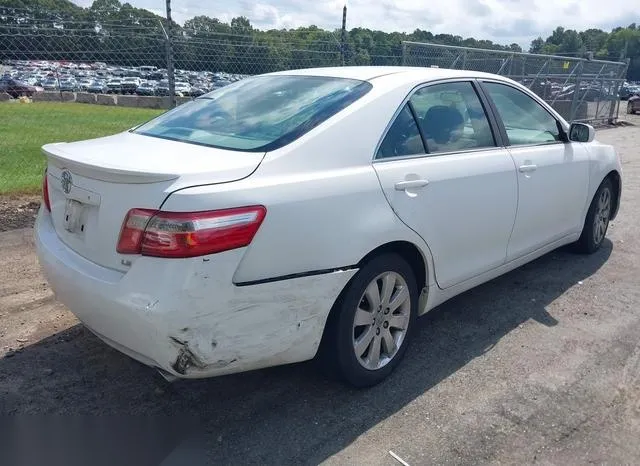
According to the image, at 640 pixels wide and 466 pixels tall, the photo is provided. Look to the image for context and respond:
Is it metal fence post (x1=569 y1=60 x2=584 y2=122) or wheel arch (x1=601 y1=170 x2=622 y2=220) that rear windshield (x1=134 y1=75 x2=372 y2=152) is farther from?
metal fence post (x1=569 y1=60 x2=584 y2=122)

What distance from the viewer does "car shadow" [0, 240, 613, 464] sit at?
9.18ft

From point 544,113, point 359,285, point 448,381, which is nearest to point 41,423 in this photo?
point 359,285

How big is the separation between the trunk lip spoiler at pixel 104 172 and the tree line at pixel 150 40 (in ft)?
14.8

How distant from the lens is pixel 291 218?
8.69 ft

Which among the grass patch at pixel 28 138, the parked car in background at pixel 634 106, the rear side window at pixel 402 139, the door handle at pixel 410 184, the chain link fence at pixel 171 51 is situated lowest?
the grass patch at pixel 28 138

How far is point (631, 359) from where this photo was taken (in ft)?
11.9

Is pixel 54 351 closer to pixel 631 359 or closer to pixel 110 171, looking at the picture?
pixel 110 171

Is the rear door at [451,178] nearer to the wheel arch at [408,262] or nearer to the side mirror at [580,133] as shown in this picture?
the wheel arch at [408,262]

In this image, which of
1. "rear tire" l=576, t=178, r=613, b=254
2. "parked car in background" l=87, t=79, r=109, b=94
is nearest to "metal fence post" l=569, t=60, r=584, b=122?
"rear tire" l=576, t=178, r=613, b=254

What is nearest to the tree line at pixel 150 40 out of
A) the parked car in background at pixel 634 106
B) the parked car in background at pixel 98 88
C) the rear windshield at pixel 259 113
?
the rear windshield at pixel 259 113

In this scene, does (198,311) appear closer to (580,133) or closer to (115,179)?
(115,179)

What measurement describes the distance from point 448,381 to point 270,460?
118cm

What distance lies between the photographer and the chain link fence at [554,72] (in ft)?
36.8

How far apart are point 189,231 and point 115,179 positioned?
498mm
